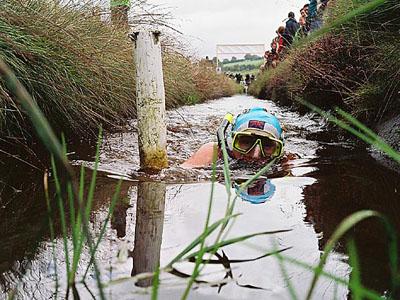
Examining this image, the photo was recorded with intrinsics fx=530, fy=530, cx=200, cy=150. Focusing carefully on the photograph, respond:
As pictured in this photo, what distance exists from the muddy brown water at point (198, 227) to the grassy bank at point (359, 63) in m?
0.58

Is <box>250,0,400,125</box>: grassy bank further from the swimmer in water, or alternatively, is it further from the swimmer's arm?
the swimmer's arm

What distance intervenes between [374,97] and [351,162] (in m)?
0.74

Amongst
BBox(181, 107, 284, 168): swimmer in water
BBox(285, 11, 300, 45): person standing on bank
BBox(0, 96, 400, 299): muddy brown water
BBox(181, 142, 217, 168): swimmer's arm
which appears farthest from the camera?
BBox(285, 11, 300, 45): person standing on bank

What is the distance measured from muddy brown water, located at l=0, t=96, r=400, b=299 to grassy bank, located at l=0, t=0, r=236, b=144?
439 millimetres

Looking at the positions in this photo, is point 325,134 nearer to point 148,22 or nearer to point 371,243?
point 148,22

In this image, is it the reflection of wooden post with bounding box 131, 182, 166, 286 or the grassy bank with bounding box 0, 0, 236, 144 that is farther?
the grassy bank with bounding box 0, 0, 236, 144

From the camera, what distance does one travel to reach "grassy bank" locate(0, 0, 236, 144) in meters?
3.70

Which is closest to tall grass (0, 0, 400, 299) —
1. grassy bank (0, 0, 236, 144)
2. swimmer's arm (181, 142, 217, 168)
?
grassy bank (0, 0, 236, 144)

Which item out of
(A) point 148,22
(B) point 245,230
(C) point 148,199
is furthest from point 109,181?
(A) point 148,22

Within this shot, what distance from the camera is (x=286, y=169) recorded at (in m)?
4.66

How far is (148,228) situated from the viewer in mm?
2570

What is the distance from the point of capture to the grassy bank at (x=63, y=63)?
3699 mm

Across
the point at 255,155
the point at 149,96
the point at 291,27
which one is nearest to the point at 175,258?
the point at 149,96

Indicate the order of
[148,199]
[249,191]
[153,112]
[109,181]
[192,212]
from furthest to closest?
1. [153,112]
2. [109,181]
3. [249,191]
4. [148,199]
5. [192,212]
